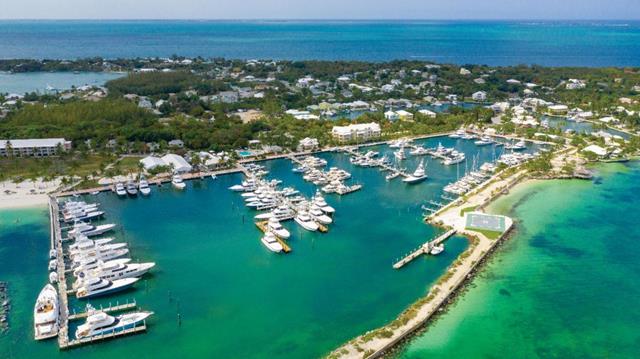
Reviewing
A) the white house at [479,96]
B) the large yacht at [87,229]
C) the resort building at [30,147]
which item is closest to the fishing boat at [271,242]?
the large yacht at [87,229]

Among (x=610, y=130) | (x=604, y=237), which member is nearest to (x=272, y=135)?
(x=604, y=237)

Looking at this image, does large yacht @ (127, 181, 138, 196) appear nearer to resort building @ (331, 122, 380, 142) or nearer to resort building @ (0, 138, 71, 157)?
resort building @ (0, 138, 71, 157)

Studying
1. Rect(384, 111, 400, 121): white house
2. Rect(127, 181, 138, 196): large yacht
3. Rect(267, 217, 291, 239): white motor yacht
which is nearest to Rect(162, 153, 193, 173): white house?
Rect(127, 181, 138, 196): large yacht

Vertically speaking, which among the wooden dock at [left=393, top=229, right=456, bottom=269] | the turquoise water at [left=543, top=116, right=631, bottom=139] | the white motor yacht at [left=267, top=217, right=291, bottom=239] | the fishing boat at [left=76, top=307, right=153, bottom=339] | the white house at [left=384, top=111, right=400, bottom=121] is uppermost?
the white house at [left=384, top=111, right=400, bottom=121]

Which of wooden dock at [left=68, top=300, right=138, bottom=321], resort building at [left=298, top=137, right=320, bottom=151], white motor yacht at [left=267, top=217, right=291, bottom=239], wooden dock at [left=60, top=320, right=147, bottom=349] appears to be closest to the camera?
wooden dock at [left=60, top=320, right=147, bottom=349]

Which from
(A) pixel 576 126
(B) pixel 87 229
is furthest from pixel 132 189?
(A) pixel 576 126

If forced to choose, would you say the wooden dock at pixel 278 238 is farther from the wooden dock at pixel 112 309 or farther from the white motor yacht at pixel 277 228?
the wooden dock at pixel 112 309

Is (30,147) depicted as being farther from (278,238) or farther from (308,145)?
(278,238)
